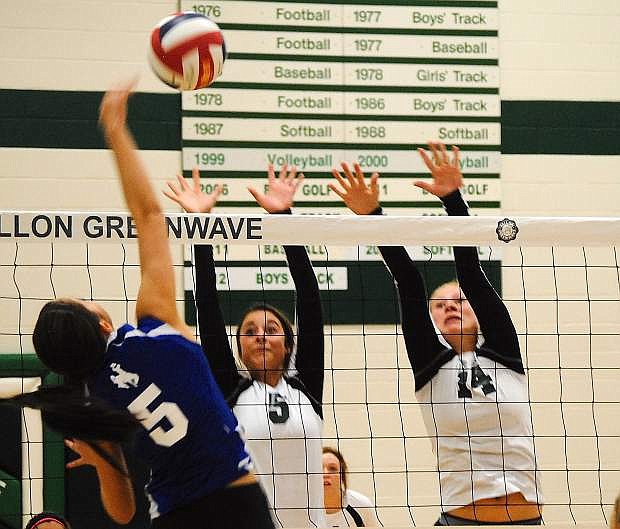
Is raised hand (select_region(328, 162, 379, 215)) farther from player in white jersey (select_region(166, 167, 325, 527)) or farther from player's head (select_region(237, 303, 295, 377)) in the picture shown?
player's head (select_region(237, 303, 295, 377))

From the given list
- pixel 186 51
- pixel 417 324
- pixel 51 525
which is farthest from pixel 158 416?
pixel 51 525

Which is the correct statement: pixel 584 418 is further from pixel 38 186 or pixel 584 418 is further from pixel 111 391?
pixel 111 391

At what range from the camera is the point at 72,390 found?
2549 millimetres

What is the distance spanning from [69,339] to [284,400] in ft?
6.72

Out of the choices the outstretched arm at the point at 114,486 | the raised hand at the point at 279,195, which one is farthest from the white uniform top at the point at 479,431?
the outstretched arm at the point at 114,486

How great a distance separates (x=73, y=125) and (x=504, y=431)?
393cm

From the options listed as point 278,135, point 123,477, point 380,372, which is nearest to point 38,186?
point 278,135

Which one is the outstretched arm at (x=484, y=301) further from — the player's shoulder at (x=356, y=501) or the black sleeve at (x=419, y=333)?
the player's shoulder at (x=356, y=501)

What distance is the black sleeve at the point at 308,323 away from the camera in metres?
4.37

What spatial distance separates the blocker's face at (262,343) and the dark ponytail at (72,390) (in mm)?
1974

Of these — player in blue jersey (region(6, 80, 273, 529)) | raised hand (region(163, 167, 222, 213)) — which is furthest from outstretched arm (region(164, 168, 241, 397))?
player in blue jersey (region(6, 80, 273, 529))

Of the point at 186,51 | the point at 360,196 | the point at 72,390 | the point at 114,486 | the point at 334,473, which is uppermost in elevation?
the point at 186,51

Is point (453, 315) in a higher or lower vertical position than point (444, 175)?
lower

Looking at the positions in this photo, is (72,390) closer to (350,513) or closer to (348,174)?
(348,174)
